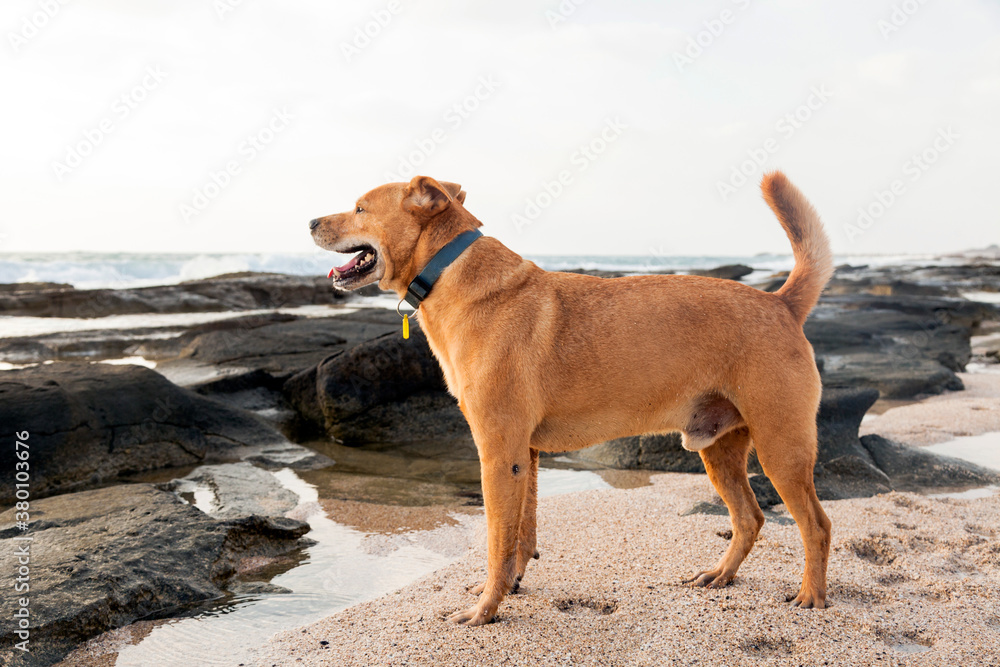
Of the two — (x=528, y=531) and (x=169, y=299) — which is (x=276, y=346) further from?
(x=169, y=299)

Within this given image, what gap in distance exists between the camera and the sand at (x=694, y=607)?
323 centimetres

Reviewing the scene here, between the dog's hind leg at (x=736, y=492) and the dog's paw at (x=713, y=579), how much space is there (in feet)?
0.06

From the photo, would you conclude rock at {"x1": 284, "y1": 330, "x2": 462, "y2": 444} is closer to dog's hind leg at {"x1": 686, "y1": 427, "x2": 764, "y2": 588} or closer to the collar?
dog's hind leg at {"x1": 686, "y1": 427, "x2": 764, "y2": 588}

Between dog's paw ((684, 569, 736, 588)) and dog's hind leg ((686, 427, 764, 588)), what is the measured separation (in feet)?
0.06

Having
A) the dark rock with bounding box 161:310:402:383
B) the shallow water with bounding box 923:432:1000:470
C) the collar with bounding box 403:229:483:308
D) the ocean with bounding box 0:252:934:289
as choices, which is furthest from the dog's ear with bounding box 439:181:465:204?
the ocean with bounding box 0:252:934:289

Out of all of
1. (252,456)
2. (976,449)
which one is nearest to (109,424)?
(252,456)

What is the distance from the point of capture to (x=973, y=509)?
526 centimetres

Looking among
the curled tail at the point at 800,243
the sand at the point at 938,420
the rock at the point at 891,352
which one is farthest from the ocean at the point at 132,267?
the curled tail at the point at 800,243

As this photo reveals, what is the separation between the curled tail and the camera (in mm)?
3824

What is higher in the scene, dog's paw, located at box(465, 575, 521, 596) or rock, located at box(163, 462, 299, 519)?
rock, located at box(163, 462, 299, 519)

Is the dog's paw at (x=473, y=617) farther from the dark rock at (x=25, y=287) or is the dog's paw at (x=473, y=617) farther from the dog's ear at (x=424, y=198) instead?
the dark rock at (x=25, y=287)

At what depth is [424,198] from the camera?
3684 millimetres

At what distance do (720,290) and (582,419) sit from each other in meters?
1.10

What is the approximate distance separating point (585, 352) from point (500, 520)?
1.02m
